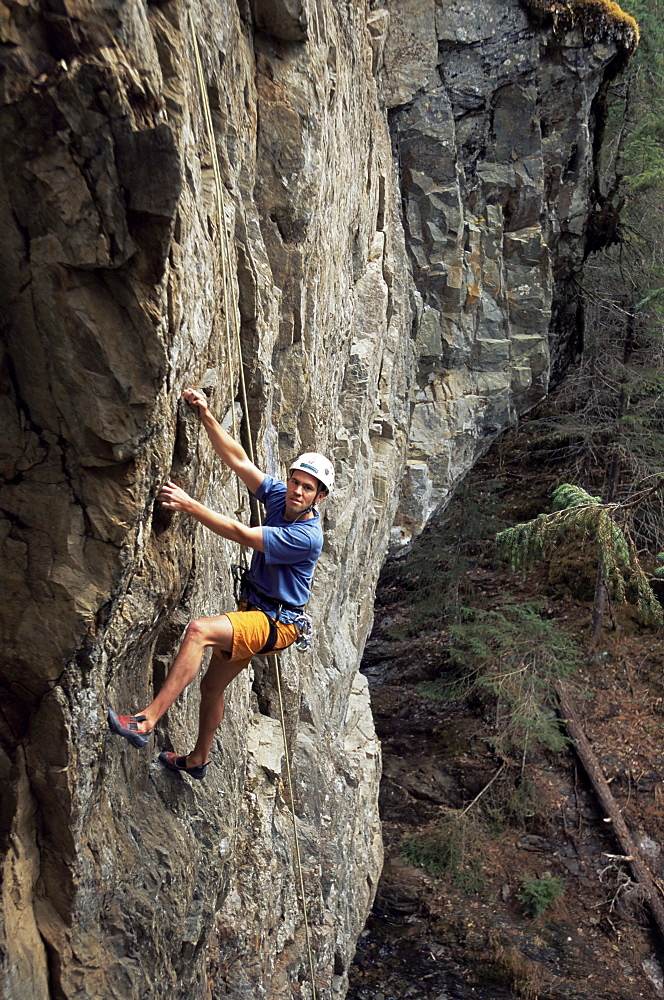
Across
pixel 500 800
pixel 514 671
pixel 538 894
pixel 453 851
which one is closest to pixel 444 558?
pixel 514 671

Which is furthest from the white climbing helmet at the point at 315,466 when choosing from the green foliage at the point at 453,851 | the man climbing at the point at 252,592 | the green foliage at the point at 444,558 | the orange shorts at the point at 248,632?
the green foliage at the point at 444,558

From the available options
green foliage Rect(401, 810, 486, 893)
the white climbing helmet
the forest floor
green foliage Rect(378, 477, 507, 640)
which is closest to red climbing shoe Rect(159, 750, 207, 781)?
the white climbing helmet

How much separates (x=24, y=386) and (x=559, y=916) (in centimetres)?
1282

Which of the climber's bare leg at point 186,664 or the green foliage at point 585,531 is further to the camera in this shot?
the green foliage at point 585,531

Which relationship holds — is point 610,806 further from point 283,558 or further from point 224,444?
point 224,444

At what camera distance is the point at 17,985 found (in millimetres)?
3938

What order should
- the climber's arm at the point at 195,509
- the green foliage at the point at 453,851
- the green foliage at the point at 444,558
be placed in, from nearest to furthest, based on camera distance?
the climber's arm at the point at 195,509 < the green foliage at the point at 453,851 < the green foliage at the point at 444,558

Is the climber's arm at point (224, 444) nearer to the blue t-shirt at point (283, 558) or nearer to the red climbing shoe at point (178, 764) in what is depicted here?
the blue t-shirt at point (283, 558)

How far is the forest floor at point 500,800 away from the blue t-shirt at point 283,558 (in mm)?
9227

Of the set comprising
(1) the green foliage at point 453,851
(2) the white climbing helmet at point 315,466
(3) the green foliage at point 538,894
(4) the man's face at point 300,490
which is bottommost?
(3) the green foliage at point 538,894

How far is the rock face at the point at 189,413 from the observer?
3268mm

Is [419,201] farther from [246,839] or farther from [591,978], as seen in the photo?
[591,978]

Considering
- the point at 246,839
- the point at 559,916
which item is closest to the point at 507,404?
the point at 559,916

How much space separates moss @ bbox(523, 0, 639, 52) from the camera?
1220cm
